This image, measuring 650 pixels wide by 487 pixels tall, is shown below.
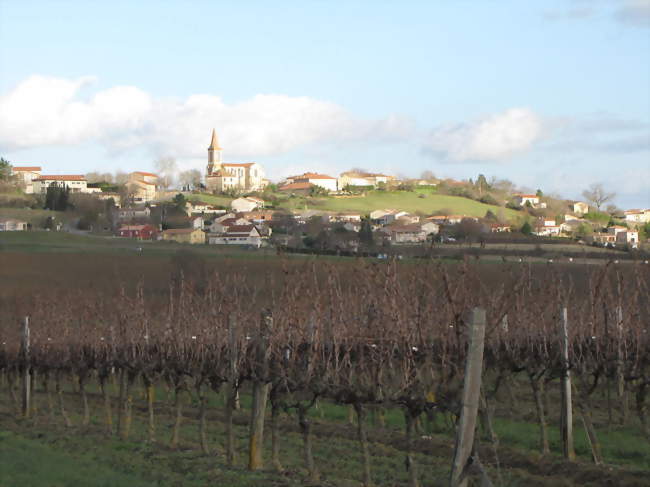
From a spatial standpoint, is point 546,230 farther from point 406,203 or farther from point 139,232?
point 406,203

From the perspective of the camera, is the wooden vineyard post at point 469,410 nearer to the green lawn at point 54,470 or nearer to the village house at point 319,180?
the green lawn at point 54,470

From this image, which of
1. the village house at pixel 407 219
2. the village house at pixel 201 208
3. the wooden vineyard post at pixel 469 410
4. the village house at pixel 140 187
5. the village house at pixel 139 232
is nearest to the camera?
the wooden vineyard post at pixel 469 410

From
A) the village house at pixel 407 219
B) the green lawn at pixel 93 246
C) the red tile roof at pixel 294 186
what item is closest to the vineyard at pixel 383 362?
the green lawn at pixel 93 246

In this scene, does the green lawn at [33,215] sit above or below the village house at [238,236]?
above

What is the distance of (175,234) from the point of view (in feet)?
317

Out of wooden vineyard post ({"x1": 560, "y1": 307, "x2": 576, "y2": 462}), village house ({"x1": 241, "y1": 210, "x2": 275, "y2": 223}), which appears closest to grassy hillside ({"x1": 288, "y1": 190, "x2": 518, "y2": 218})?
village house ({"x1": 241, "y1": 210, "x2": 275, "y2": 223})

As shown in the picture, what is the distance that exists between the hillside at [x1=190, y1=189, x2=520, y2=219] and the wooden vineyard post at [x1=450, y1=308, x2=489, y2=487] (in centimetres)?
11393

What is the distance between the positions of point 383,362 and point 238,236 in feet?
265

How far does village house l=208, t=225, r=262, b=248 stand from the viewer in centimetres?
9006

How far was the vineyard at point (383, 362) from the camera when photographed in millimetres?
10125

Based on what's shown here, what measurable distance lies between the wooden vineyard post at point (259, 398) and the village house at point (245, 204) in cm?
12483

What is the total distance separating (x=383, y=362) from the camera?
1082 cm

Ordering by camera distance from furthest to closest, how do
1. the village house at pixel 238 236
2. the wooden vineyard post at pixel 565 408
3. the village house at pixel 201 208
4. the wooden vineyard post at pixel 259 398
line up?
the village house at pixel 201 208 < the village house at pixel 238 236 < the wooden vineyard post at pixel 565 408 < the wooden vineyard post at pixel 259 398

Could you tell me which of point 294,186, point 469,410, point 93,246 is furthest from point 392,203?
point 469,410
